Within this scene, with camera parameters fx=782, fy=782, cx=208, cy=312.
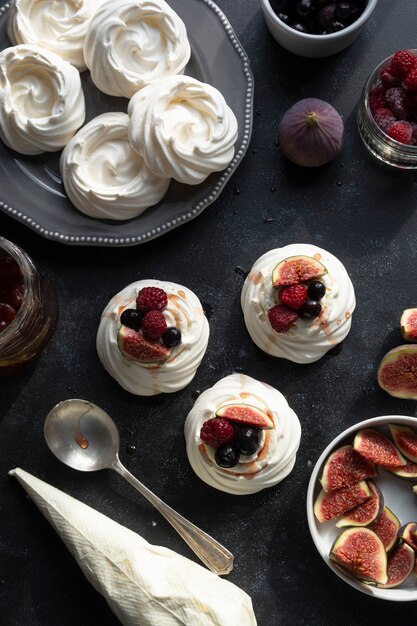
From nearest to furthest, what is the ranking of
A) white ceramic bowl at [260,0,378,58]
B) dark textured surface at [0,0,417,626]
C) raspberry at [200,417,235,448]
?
raspberry at [200,417,235,448], white ceramic bowl at [260,0,378,58], dark textured surface at [0,0,417,626]

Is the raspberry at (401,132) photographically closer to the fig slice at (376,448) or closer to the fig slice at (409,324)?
the fig slice at (409,324)

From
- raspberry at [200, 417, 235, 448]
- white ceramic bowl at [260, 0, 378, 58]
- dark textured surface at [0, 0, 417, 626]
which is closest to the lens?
raspberry at [200, 417, 235, 448]

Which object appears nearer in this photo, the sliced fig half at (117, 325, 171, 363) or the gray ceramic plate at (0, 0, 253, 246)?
the sliced fig half at (117, 325, 171, 363)

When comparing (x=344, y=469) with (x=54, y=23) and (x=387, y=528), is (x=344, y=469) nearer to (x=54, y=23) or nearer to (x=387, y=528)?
(x=387, y=528)

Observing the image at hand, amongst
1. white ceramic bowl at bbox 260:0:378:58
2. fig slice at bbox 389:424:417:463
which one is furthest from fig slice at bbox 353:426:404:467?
white ceramic bowl at bbox 260:0:378:58

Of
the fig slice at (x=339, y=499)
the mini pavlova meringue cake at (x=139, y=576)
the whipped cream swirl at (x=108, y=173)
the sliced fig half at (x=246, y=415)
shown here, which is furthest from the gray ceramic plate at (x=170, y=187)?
the fig slice at (x=339, y=499)

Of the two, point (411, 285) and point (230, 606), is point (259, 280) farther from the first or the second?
point (230, 606)

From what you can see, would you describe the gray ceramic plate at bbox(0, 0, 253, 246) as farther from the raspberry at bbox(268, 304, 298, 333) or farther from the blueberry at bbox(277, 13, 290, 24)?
the raspberry at bbox(268, 304, 298, 333)
